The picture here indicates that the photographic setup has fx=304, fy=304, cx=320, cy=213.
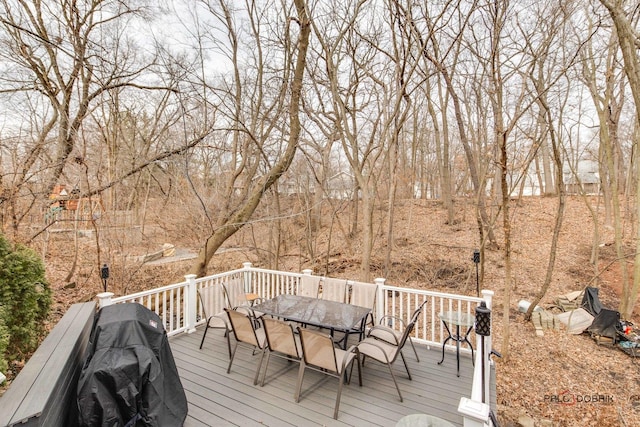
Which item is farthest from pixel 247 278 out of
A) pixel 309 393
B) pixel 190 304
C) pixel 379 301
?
pixel 309 393

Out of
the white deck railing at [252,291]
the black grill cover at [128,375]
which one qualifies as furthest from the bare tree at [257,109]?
the black grill cover at [128,375]

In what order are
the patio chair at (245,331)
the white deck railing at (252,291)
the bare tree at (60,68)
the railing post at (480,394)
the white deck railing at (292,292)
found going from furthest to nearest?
the bare tree at (60,68) < the white deck railing at (252,291) < the patio chair at (245,331) < the white deck railing at (292,292) < the railing post at (480,394)

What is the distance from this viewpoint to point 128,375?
2.17m

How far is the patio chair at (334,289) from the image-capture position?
15.2 ft

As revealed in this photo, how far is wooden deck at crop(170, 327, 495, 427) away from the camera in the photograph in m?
2.81

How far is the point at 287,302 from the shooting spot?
429 cm

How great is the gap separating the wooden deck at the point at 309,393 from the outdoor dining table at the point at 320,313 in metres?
0.57

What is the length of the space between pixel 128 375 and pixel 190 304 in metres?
2.66

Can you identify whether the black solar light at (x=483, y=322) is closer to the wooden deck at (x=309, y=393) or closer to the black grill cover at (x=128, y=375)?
the wooden deck at (x=309, y=393)

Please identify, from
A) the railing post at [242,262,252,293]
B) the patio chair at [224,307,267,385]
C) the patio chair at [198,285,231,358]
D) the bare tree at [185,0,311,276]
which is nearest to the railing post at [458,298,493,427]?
the patio chair at [224,307,267,385]

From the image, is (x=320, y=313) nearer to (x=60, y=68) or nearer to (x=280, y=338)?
(x=280, y=338)

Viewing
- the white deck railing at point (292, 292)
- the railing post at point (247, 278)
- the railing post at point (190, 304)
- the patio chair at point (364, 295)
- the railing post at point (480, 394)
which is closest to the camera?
the railing post at point (480, 394)

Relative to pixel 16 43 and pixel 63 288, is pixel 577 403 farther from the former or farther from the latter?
pixel 16 43

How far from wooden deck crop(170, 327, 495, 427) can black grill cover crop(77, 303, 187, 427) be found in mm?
530
